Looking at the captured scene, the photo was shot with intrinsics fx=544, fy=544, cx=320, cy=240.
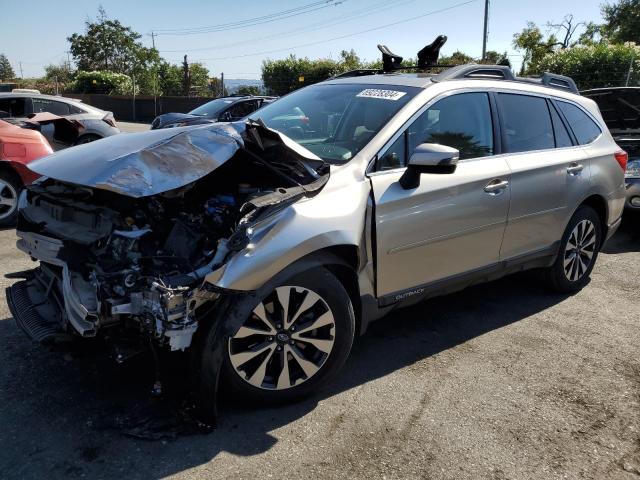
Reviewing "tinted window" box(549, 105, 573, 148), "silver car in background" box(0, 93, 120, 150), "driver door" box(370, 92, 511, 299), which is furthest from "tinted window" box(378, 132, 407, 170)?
"silver car in background" box(0, 93, 120, 150)

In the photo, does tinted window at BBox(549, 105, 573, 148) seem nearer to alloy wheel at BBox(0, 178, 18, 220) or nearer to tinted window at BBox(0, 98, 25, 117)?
alloy wheel at BBox(0, 178, 18, 220)

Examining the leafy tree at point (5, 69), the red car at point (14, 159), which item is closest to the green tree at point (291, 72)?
the red car at point (14, 159)

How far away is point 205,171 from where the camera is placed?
9.30 feet

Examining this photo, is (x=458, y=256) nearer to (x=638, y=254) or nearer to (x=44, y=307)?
(x=44, y=307)

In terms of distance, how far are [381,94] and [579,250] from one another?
2.52 metres

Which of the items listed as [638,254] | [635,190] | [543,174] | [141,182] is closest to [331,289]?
[141,182]

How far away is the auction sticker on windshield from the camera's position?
12.0 ft

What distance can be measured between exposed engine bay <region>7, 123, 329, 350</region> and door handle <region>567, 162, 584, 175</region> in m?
2.52

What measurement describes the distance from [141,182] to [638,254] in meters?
6.21

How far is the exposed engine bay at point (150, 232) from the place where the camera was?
260 cm

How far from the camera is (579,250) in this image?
4.94 metres

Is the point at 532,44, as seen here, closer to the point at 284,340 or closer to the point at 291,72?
the point at 291,72

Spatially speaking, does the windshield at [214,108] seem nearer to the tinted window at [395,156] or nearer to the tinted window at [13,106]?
the tinted window at [13,106]

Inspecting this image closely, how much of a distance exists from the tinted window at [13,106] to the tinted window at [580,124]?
10151 millimetres
